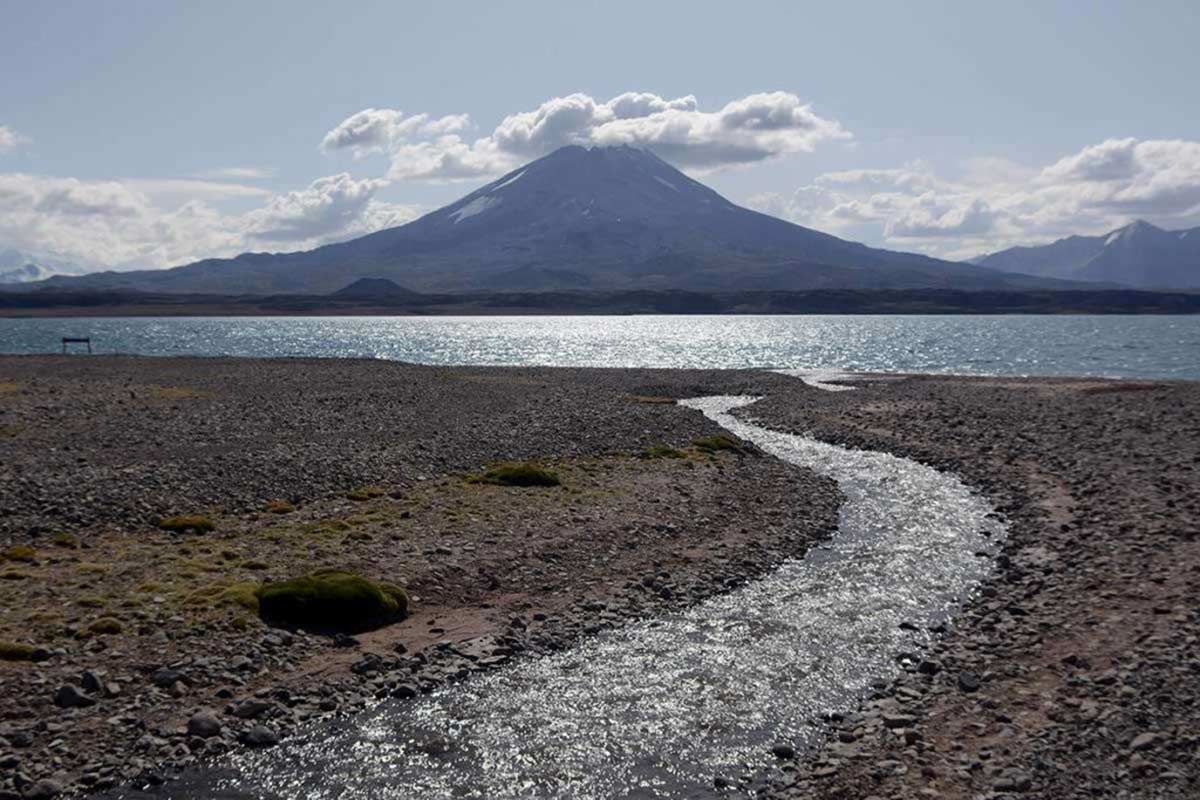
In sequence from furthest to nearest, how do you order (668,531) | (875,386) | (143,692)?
(875,386)
(668,531)
(143,692)

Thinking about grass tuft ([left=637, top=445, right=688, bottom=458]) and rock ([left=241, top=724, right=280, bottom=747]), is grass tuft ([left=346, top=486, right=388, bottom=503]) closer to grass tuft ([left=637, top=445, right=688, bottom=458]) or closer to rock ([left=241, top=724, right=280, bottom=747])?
grass tuft ([left=637, top=445, right=688, bottom=458])

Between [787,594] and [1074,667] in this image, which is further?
[787,594]

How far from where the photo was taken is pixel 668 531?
90.9 ft

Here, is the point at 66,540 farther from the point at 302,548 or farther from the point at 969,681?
the point at 969,681

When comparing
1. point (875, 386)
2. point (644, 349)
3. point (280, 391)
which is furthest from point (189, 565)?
point (644, 349)

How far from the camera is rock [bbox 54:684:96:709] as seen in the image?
48.3 ft

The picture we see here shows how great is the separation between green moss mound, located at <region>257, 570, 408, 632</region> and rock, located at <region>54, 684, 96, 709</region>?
4202mm

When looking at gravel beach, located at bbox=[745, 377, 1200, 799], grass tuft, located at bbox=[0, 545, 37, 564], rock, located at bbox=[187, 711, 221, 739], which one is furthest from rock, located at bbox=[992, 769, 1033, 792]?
grass tuft, located at bbox=[0, 545, 37, 564]

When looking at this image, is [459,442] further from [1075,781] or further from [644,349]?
[644,349]

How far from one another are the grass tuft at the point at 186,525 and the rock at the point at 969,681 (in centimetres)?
1883

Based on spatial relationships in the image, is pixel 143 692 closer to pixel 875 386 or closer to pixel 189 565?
pixel 189 565

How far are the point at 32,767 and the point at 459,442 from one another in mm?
27296

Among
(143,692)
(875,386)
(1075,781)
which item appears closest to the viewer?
(1075,781)

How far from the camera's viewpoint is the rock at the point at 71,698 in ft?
48.3
